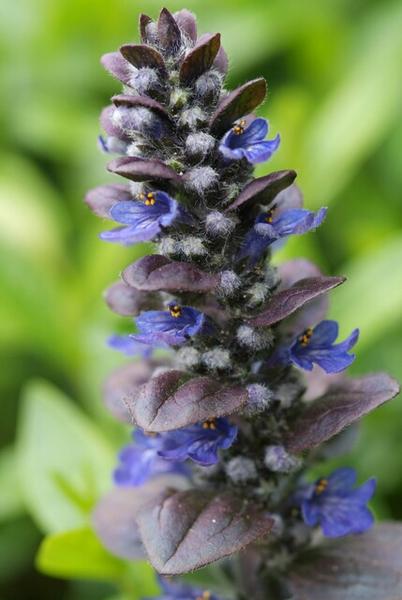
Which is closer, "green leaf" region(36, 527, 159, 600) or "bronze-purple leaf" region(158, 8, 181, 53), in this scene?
"bronze-purple leaf" region(158, 8, 181, 53)

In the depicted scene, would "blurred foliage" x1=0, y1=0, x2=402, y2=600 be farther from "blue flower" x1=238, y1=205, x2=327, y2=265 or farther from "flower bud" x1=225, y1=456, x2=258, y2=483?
"blue flower" x1=238, y1=205, x2=327, y2=265

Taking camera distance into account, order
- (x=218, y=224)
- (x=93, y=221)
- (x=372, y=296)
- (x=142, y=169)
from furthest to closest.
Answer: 1. (x=93, y=221)
2. (x=372, y=296)
3. (x=218, y=224)
4. (x=142, y=169)

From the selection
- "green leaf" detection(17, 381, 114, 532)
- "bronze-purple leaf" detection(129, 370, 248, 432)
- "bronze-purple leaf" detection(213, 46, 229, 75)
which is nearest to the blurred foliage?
"green leaf" detection(17, 381, 114, 532)

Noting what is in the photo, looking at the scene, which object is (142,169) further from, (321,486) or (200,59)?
(321,486)

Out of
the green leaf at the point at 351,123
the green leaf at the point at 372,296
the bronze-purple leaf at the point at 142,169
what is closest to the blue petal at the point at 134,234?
the bronze-purple leaf at the point at 142,169

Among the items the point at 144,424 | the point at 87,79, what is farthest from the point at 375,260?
the point at 87,79

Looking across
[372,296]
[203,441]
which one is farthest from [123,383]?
[372,296]
